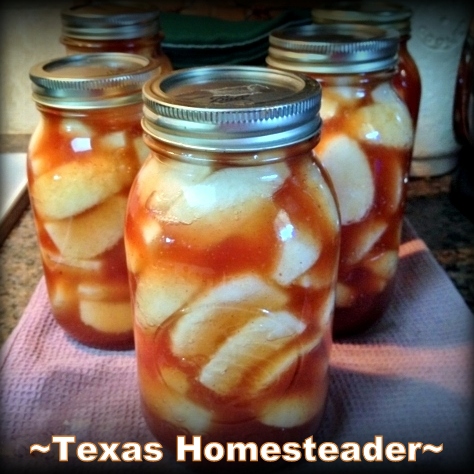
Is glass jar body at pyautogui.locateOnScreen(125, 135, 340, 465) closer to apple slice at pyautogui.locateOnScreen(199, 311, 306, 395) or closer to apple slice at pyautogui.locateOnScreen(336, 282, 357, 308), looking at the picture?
apple slice at pyautogui.locateOnScreen(199, 311, 306, 395)

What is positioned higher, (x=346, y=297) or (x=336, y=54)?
(x=336, y=54)

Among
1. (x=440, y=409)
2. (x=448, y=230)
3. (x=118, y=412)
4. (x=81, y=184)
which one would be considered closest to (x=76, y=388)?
(x=118, y=412)

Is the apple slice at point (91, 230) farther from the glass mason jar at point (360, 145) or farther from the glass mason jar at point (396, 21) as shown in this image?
the glass mason jar at point (396, 21)

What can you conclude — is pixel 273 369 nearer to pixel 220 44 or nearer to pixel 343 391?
pixel 343 391

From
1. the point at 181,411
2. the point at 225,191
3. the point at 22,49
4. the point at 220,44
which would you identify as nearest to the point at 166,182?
the point at 225,191

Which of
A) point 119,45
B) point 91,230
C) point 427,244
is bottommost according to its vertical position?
point 427,244

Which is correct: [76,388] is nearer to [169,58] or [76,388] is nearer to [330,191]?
[330,191]
